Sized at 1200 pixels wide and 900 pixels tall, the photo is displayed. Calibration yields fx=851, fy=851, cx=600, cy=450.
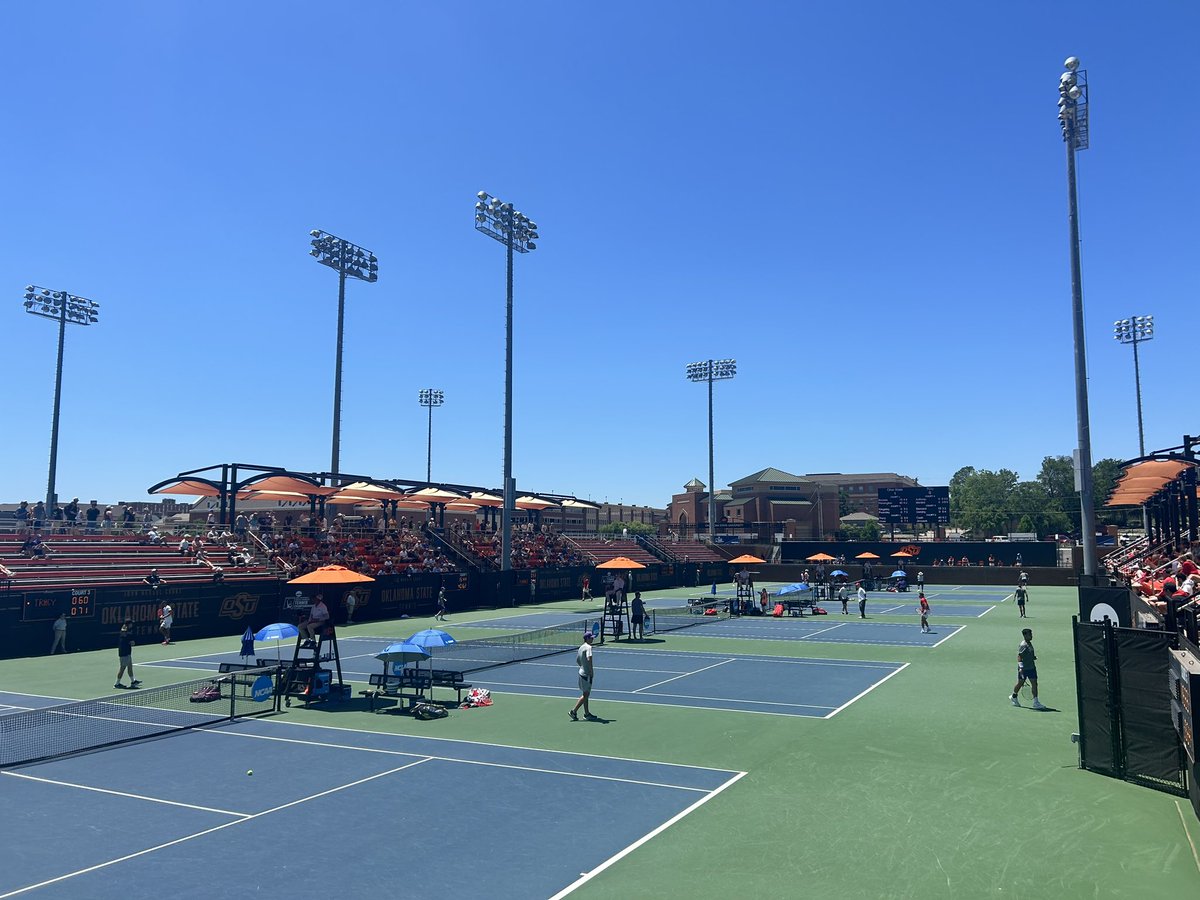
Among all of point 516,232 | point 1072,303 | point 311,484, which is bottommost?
point 311,484

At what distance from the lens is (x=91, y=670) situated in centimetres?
2395

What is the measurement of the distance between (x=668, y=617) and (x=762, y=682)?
17840 millimetres

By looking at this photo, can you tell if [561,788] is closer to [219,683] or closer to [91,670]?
[219,683]

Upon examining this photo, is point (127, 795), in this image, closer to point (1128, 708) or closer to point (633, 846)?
point (633, 846)

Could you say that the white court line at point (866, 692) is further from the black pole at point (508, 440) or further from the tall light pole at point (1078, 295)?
the black pole at point (508, 440)

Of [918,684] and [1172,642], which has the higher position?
[1172,642]

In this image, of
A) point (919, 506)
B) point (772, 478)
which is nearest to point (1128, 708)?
point (919, 506)

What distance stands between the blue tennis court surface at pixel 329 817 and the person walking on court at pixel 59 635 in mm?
15398

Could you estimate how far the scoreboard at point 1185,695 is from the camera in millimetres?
9820

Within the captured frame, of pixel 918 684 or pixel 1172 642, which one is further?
pixel 918 684

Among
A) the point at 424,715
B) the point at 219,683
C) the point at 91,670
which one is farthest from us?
the point at 91,670

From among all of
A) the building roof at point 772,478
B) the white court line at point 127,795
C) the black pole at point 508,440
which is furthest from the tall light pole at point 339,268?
the building roof at point 772,478

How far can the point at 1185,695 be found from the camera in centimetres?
1015

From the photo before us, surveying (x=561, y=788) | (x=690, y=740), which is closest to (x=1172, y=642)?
(x=690, y=740)
